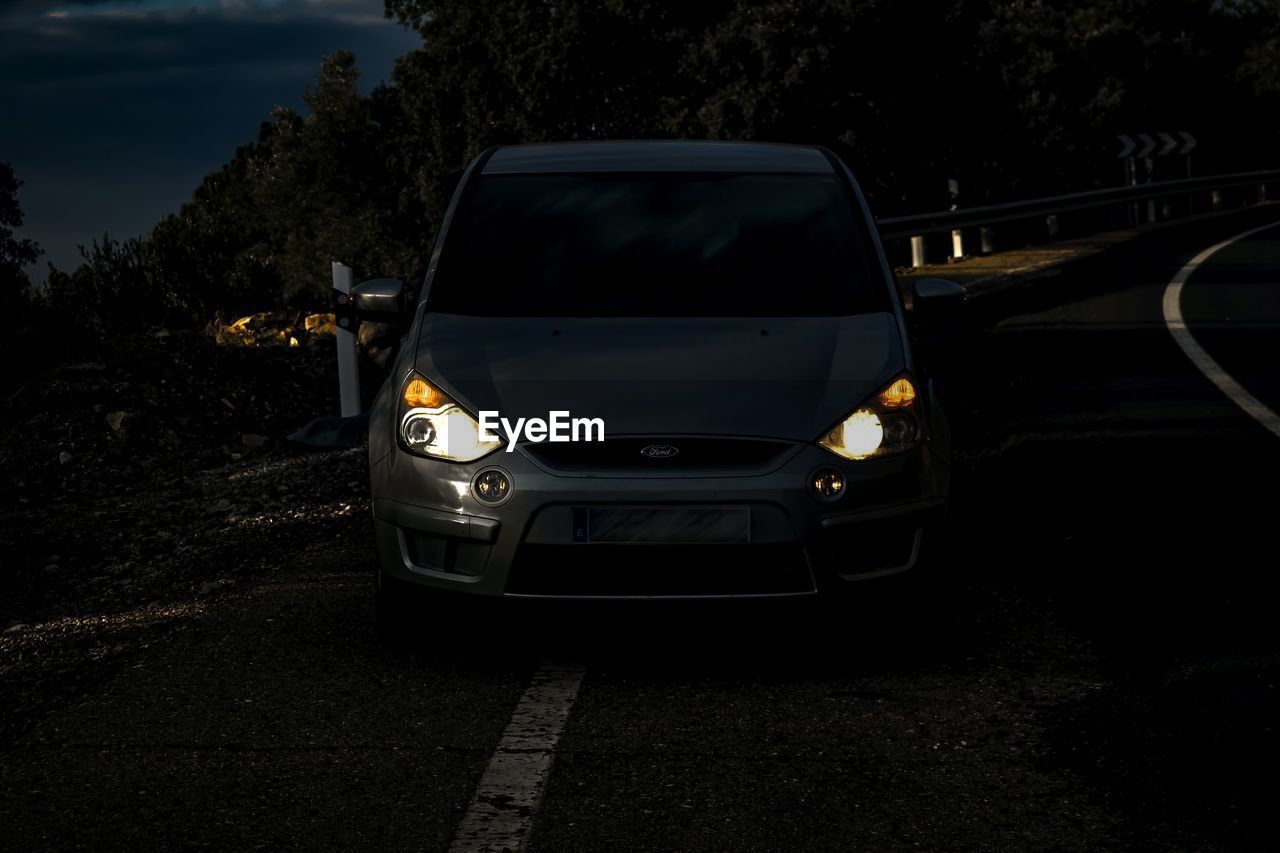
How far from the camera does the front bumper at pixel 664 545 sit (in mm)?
4891

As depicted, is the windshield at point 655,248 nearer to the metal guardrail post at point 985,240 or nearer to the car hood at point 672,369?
the car hood at point 672,369

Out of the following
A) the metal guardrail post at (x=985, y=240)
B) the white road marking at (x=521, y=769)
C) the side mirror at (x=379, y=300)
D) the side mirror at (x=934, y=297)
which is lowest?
the white road marking at (x=521, y=769)

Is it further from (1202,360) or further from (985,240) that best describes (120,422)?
(985,240)

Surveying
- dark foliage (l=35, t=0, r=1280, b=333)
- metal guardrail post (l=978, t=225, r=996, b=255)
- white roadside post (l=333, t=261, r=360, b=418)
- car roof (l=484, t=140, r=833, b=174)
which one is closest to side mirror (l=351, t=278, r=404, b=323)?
car roof (l=484, t=140, r=833, b=174)

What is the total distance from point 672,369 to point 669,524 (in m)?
0.54

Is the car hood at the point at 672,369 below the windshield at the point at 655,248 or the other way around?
below

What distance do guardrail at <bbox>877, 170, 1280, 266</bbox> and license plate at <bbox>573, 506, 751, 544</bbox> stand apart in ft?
32.3

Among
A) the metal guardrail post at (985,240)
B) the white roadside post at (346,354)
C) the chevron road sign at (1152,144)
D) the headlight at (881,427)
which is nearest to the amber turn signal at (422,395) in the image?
the headlight at (881,427)

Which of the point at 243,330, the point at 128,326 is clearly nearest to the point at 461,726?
the point at 243,330

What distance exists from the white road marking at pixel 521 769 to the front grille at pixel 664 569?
321mm

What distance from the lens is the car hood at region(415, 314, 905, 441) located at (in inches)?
197

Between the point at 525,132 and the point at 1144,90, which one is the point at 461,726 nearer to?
the point at 525,132

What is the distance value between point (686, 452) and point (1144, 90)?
160 feet

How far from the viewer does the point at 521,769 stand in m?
4.26
